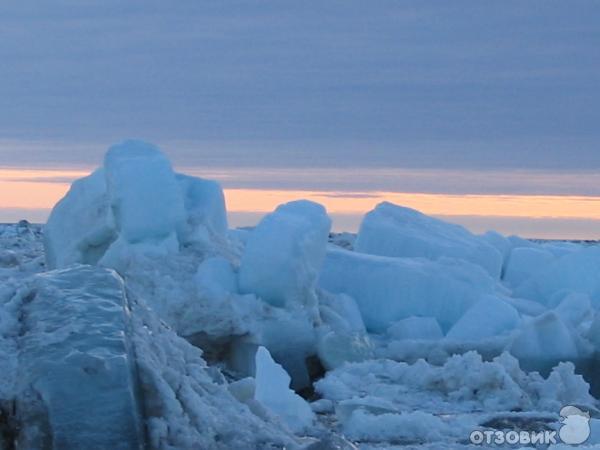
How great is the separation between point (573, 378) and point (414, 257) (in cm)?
415

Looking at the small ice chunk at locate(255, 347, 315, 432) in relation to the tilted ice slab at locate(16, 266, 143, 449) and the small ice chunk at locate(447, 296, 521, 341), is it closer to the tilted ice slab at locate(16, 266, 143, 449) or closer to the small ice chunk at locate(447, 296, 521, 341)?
the tilted ice slab at locate(16, 266, 143, 449)

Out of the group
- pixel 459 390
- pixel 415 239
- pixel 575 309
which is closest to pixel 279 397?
pixel 459 390

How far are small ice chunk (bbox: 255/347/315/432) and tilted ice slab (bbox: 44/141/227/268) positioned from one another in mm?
3288

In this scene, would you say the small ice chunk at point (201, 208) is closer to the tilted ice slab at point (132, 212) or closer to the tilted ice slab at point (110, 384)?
the tilted ice slab at point (132, 212)

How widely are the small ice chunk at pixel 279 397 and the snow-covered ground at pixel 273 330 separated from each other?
0.01 metres

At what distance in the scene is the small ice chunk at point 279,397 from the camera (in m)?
6.03

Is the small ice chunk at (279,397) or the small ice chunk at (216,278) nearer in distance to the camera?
the small ice chunk at (279,397)

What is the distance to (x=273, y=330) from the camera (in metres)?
8.95

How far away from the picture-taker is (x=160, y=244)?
31.3 ft

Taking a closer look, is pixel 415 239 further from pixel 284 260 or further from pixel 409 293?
pixel 284 260

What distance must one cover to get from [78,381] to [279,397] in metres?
3.08

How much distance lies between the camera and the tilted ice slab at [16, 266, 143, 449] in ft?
9.99

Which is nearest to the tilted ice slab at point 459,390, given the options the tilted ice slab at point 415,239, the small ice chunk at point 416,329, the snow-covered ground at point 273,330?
the snow-covered ground at point 273,330

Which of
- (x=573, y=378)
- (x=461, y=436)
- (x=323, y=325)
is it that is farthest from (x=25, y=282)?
(x=323, y=325)
